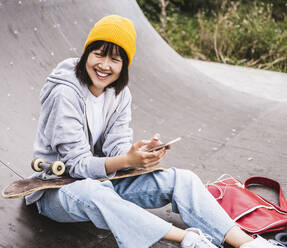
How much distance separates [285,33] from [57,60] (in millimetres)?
5427

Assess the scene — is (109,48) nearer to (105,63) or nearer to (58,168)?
(105,63)

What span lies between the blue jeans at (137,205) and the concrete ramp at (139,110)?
0.71 ft

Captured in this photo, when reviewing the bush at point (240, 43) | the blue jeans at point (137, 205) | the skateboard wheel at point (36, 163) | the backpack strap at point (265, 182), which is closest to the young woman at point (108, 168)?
the blue jeans at point (137, 205)

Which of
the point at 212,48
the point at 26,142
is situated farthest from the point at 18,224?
the point at 212,48

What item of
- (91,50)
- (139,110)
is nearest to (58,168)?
(91,50)

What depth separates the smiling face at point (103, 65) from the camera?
6.54 feet

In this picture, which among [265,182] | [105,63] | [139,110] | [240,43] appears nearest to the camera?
[105,63]

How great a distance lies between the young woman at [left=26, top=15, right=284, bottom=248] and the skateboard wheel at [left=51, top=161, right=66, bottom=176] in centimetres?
7

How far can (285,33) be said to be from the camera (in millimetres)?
7797

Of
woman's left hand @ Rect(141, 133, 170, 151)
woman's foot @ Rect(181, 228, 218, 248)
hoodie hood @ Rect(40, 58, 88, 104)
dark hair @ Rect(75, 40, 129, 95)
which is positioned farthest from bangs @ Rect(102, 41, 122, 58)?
woman's foot @ Rect(181, 228, 218, 248)

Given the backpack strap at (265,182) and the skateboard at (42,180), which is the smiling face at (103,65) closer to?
the skateboard at (42,180)

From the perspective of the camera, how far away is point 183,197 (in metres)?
2.07

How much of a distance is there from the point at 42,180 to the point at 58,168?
14cm

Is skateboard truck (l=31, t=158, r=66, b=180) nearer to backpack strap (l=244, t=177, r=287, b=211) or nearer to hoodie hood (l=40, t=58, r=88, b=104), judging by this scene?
hoodie hood (l=40, t=58, r=88, b=104)
